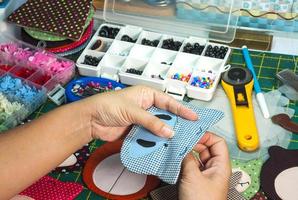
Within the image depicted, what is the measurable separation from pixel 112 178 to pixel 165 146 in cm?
19

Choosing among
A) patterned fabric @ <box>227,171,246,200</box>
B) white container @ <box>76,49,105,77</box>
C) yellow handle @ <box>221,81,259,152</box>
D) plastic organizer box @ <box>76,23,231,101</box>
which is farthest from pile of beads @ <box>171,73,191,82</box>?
patterned fabric @ <box>227,171,246,200</box>

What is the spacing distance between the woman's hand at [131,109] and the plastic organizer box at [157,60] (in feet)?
0.77

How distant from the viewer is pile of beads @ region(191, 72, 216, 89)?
1266 millimetres

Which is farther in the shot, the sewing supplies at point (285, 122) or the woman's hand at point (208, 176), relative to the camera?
the sewing supplies at point (285, 122)

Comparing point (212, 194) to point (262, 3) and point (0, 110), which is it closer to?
point (0, 110)

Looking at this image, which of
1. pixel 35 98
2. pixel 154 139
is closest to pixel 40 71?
pixel 35 98

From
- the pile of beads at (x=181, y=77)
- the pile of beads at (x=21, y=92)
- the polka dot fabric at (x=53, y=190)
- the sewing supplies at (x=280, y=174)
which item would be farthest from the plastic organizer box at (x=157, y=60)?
the polka dot fabric at (x=53, y=190)

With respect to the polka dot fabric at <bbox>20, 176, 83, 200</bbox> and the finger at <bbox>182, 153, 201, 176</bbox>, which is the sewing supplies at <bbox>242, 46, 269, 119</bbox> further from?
the polka dot fabric at <bbox>20, 176, 83, 200</bbox>

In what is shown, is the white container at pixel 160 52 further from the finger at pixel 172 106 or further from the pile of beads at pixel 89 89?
the finger at pixel 172 106

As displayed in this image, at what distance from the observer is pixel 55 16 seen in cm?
142

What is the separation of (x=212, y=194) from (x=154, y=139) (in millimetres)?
163

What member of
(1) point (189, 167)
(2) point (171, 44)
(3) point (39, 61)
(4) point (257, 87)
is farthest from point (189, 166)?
(3) point (39, 61)

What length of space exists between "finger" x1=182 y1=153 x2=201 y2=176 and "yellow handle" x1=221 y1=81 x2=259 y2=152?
0.72ft

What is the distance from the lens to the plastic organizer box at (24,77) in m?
1.25
